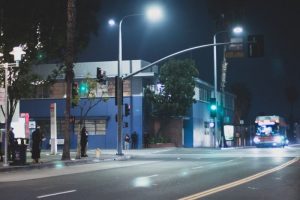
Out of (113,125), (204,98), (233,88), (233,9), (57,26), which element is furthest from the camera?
(233,88)

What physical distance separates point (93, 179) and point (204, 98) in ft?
158

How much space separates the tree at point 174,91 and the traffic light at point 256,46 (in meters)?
23.6

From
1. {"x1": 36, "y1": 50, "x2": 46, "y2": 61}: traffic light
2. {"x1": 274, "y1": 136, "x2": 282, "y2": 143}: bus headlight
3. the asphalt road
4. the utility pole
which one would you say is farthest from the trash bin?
{"x1": 274, "y1": 136, "x2": 282, "y2": 143}: bus headlight

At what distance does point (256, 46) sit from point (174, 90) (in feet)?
79.3

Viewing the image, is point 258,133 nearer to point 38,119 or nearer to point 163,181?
point 38,119

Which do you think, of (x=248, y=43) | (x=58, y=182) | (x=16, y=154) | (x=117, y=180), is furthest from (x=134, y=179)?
(x=248, y=43)

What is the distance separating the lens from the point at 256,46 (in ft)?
96.9

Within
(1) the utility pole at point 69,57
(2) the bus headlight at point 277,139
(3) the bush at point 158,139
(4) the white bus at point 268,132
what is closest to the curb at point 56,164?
(1) the utility pole at point 69,57

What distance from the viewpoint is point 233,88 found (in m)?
91.4

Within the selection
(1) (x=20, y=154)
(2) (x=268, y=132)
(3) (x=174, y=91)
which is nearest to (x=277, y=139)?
(2) (x=268, y=132)

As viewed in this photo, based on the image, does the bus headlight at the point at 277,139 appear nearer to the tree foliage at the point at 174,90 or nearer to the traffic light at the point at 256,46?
the tree foliage at the point at 174,90

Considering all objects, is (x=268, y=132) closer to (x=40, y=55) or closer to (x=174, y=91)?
(x=174, y=91)

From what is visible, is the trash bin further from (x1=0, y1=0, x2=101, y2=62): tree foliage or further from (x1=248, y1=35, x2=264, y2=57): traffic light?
(x1=248, y1=35, x2=264, y2=57): traffic light

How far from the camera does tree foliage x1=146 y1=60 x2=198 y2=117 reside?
53.2 meters
